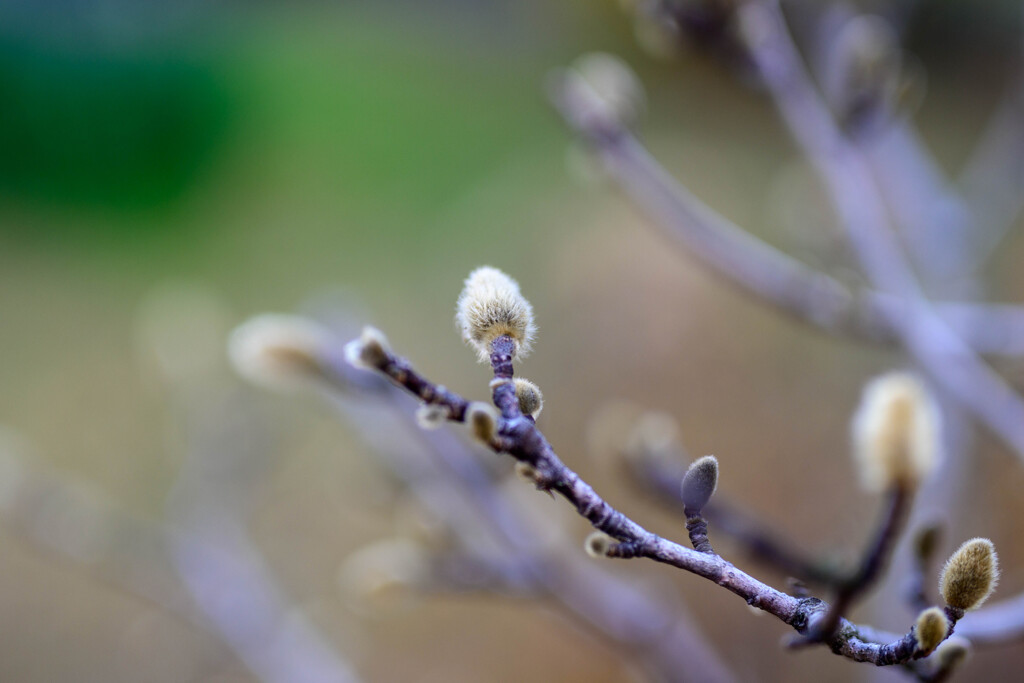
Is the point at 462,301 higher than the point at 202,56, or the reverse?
the point at 202,56

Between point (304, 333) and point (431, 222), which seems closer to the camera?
point (304, 333)

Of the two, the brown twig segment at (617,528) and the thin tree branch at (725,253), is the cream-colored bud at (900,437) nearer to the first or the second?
the brown twig segment at (617,528)

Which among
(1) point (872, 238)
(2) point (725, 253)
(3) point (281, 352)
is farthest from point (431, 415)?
(1) point (872, 238)

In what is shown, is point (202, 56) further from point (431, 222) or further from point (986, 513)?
point (986, 513)

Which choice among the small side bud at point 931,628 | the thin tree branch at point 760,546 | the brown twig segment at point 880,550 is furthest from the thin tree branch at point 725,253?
the small side bud at point 931,628

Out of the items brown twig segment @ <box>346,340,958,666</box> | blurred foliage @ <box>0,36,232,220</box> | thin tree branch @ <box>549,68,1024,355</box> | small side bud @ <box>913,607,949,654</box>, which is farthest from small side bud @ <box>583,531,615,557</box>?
blurred foliage @ <box>0,36,232,220</box>

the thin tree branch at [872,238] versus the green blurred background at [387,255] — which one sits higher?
the green blurred background at [387,255]

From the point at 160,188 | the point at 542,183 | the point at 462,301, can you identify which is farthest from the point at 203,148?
the point at 462,301

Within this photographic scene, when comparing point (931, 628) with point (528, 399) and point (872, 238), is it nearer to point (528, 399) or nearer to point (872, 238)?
point (528, 399)
